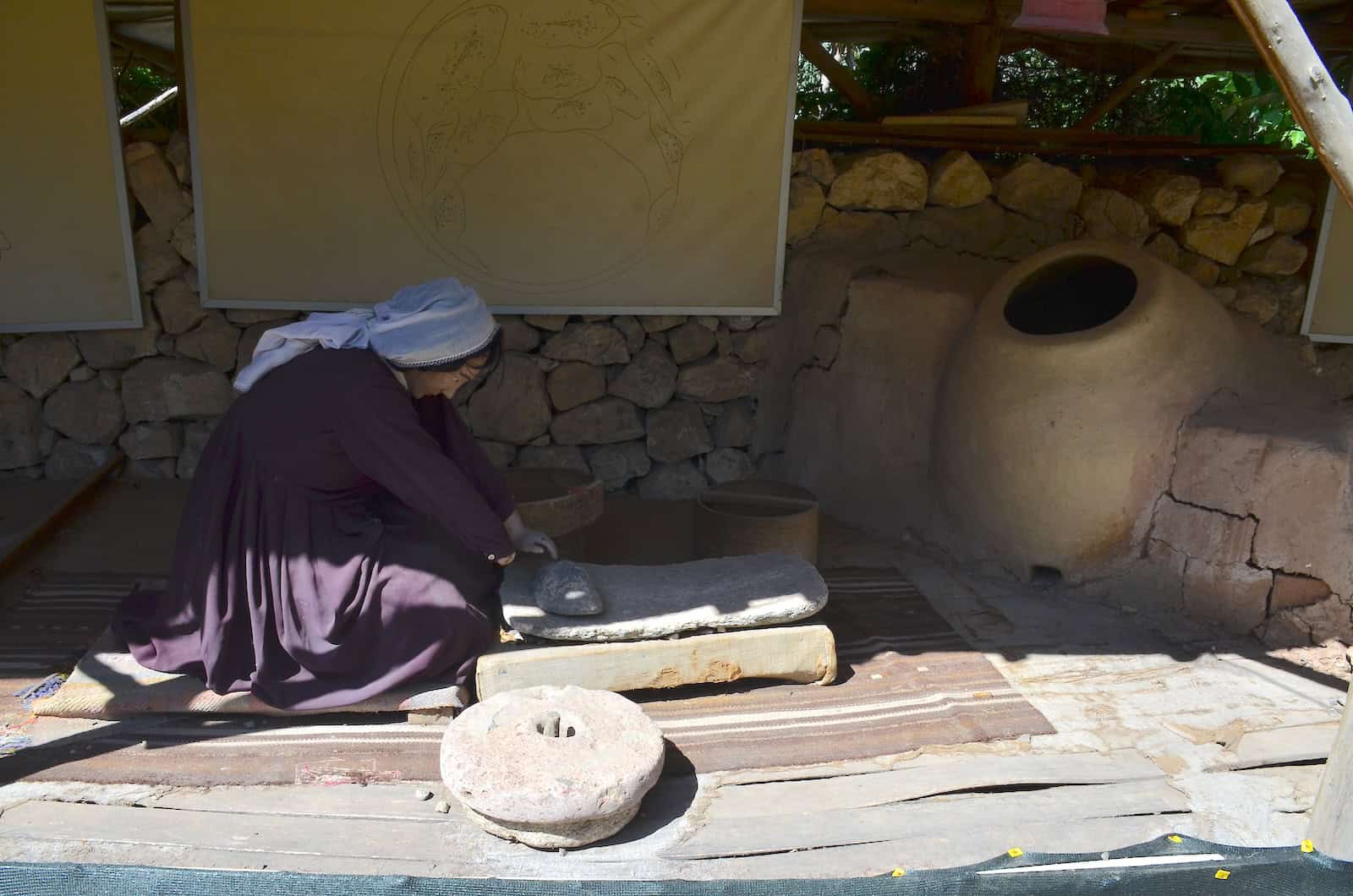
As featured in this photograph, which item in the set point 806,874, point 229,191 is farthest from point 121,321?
point 806,874

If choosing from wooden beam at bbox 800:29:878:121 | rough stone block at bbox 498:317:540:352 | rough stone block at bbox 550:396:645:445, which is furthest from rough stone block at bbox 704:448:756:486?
wooden beam at bbox 800:29:878:121

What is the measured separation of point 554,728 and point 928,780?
1.02 metres

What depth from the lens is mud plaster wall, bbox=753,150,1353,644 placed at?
155 inches

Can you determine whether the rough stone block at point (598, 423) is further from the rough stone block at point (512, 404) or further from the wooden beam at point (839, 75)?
the wooden beam at point (839, 75)

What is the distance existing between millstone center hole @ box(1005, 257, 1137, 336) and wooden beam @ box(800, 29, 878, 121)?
4.86ft

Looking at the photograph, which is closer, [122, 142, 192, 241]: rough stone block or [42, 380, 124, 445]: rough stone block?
[122, 142, 192, 241]: rough stone block

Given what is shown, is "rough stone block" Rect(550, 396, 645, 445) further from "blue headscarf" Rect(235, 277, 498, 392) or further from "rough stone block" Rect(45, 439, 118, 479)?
"rough stone block" Rect(45, 439, 118, 479)

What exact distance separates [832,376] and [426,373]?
2.44 m

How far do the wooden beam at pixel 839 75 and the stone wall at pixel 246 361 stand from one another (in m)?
1.28

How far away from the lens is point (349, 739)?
2891mm

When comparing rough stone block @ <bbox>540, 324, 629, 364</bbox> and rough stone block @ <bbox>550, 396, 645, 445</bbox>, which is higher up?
rough stone block @ <bbox>540, 324, 629, 364</bbox>

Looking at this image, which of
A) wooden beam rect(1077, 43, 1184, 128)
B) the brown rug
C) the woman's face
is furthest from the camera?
wooden beam rect(1077, 43, 1184, 128)

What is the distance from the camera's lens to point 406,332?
2916mm

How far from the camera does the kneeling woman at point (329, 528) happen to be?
9.46ft
